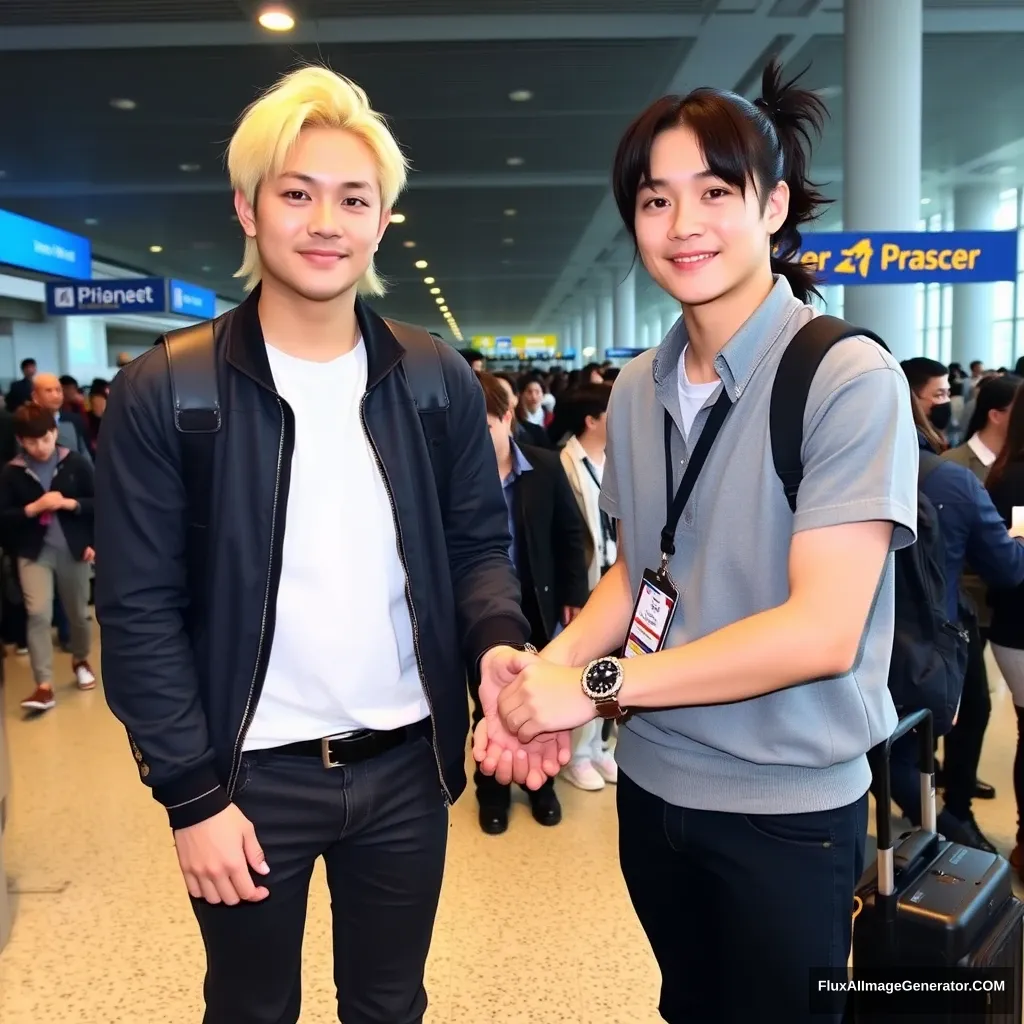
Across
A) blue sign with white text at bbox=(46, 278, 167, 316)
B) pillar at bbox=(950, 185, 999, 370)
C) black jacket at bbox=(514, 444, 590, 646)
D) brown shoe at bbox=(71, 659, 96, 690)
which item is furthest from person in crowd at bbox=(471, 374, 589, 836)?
pillar at bbox=(950, 185, 999, 370)

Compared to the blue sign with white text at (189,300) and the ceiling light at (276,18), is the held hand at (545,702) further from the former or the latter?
the blue sign with white text at (189,300)

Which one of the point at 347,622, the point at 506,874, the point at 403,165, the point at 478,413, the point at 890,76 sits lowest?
the point at 506,874

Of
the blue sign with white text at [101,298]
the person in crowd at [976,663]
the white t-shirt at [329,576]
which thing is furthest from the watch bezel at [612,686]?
the blue sign with white text at [101,298]

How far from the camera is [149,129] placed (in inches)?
429

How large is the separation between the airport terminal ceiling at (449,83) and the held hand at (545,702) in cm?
690

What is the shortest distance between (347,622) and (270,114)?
784 millimetres

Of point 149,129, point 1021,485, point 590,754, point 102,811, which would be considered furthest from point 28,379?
point 1021,485

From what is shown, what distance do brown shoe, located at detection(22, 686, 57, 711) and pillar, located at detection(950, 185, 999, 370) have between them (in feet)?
50.2

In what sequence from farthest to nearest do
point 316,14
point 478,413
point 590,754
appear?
point 316,14 → point 590,754 → point 478,413

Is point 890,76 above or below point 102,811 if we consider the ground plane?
above

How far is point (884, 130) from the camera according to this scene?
22.7 feet

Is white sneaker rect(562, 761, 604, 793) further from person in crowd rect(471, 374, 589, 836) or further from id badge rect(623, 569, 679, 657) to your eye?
id badge rect(623, 569, 679, 657)

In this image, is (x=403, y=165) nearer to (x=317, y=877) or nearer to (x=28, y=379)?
(x=317, y=877)

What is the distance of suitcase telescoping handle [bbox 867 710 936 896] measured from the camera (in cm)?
175
